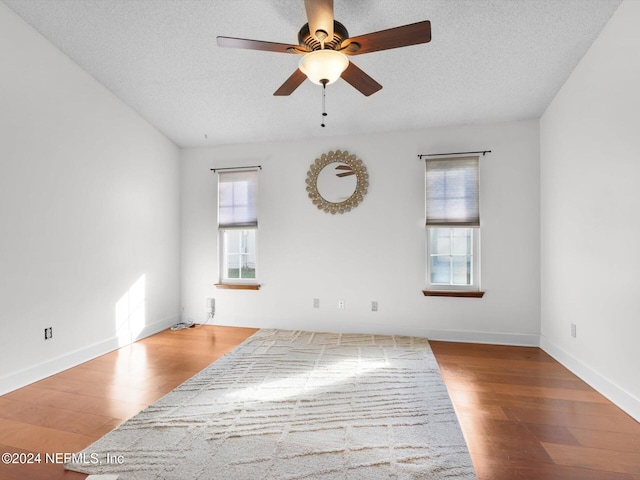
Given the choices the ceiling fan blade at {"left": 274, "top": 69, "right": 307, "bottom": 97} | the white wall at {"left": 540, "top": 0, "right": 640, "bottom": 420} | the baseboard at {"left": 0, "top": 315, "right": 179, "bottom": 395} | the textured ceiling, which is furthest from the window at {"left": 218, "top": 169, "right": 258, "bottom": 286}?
the white wall at {"left": 540, "top": 0, "right": 640, "bottom": 420}

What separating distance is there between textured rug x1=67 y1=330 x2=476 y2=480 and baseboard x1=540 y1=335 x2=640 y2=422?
1.20 m

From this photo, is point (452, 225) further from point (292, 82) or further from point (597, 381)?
point (292, 82)

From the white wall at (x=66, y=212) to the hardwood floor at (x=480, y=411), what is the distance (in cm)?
38

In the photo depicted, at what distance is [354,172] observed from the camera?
13.4 ft

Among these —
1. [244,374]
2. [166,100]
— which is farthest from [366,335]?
[166,100]

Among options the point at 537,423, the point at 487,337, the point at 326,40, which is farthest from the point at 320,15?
the point at 487,337

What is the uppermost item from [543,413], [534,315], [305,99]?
[305,99]

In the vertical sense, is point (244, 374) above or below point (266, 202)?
below

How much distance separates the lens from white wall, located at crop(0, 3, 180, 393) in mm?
2631

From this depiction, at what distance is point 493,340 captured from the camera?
373 centimetres

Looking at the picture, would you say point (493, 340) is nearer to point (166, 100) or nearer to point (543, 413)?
point (543, 413)

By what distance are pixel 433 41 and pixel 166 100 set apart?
2.85 m

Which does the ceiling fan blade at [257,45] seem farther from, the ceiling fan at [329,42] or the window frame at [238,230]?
the window frame at [238,230]

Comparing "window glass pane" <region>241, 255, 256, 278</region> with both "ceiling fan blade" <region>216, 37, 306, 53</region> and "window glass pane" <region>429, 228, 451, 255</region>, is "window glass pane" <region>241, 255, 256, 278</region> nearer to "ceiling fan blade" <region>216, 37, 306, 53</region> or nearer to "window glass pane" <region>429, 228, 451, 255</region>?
"window glass pane" <region>429, 228, 451, 255</region>
